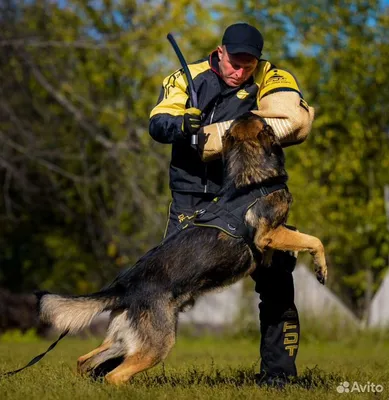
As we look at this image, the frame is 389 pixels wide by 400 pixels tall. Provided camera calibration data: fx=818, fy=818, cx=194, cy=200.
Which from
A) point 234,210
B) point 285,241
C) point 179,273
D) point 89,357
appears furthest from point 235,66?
point 89,357

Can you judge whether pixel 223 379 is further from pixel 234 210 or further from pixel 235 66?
pixel 235 66

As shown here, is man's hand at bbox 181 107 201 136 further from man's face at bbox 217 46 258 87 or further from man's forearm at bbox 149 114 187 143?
man's face at bbox 217 46 258 87

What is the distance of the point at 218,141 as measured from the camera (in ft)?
18.0

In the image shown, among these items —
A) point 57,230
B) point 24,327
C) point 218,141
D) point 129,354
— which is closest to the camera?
point 129,354

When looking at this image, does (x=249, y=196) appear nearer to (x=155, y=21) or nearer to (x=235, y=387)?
(x=235, y=387)

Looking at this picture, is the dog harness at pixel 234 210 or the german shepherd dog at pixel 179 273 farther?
the dog harness at pixel 234 210

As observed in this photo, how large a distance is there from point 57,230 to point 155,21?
15.9ft

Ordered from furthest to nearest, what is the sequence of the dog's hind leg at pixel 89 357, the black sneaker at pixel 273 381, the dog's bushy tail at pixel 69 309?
the black sneaker at pixel 273 381 < the dog's hind leg at pixel 89 357 < the dog's bushy tail at pixel 69 309

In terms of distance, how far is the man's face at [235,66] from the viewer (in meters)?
5.59

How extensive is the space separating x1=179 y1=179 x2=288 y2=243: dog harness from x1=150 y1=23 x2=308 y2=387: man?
0.39 metres

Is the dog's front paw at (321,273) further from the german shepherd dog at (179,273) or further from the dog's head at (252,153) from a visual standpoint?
the dog's head at (252,153)

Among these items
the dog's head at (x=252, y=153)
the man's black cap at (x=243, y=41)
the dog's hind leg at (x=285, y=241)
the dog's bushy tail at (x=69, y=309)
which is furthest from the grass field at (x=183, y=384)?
the man's black cap at (x=243, y=41)

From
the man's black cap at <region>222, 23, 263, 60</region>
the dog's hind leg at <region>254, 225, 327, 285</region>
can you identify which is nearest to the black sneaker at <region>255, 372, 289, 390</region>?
the dog's hind leg at <region>254, 225, 327, 285</region>

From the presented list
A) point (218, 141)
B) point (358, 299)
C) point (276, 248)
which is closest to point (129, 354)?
point (276, 248)
